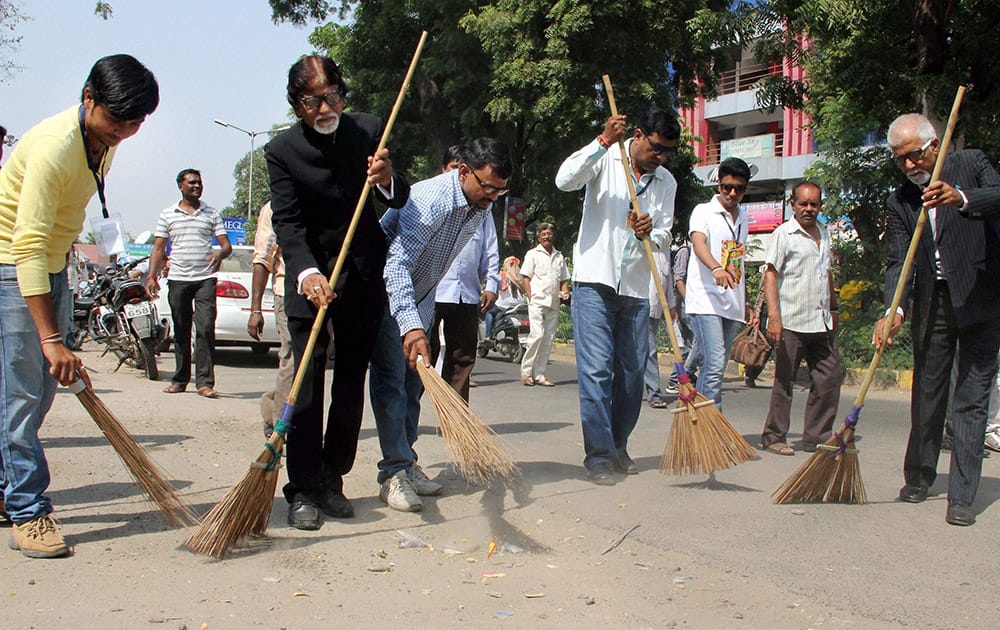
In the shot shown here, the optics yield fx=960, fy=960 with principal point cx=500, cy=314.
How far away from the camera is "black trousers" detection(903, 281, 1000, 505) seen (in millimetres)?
4582

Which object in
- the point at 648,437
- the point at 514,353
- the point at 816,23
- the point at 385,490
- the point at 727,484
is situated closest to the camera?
the point at 385,490

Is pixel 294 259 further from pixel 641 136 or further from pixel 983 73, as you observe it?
pixel 983 73

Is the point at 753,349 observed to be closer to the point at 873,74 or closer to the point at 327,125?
the point at 327,125

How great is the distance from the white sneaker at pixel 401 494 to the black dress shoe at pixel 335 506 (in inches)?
9.0

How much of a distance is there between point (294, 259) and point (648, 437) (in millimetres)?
3646

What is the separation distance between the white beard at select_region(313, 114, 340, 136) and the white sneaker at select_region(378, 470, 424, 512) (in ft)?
5.53

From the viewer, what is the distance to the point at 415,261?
4.64 meters

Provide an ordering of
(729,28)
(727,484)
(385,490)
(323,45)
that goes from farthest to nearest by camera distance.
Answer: (323,45), (729,28), (727,484), (385,490)

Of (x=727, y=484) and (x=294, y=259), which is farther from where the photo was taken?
(x=727, y=484)

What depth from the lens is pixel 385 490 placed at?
472cm

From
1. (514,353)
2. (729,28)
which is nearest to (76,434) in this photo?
(514,353)

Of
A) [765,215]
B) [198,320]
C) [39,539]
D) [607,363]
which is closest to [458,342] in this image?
[607,363]

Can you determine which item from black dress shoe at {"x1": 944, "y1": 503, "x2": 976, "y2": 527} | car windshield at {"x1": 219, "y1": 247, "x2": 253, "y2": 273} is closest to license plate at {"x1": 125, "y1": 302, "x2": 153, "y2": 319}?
car windshield at {"x1": 219, "y1": 247, "x2": 253, "y2": 273}

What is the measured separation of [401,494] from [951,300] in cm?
283
